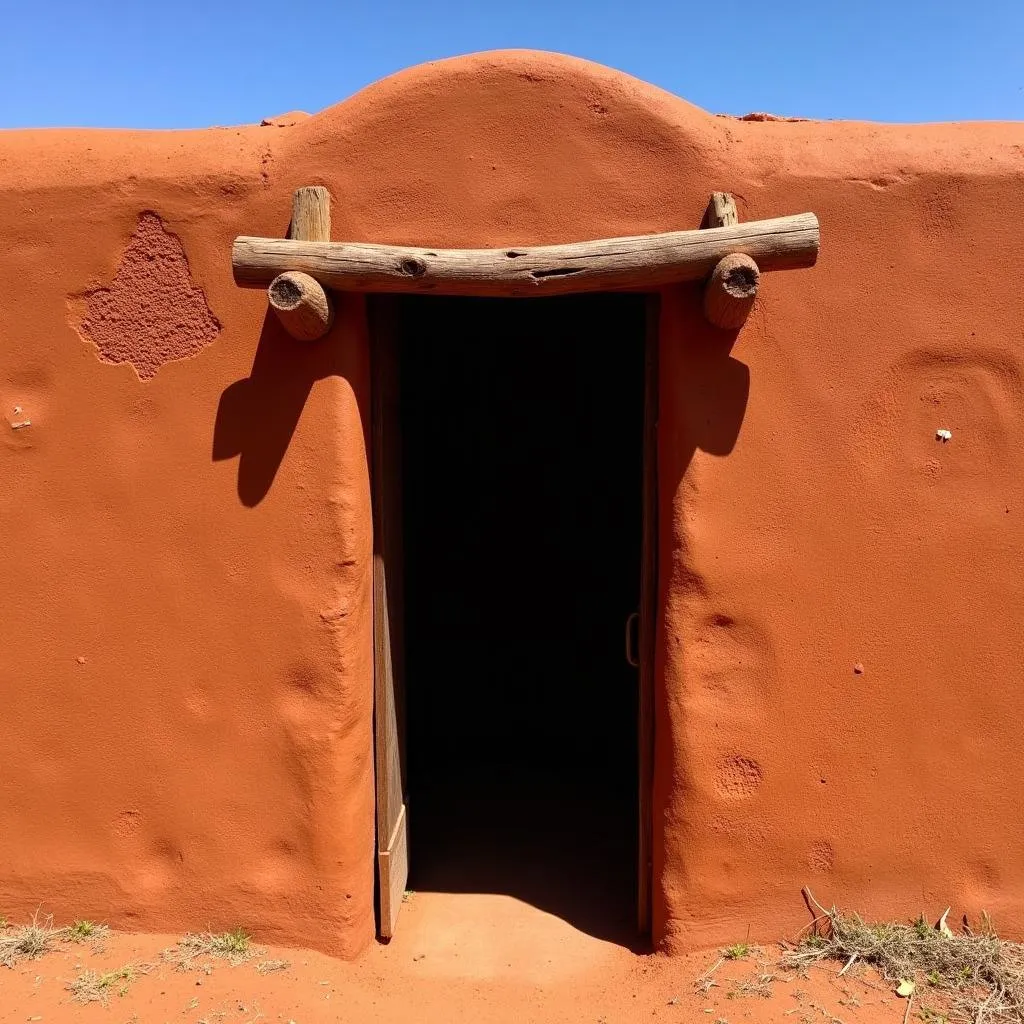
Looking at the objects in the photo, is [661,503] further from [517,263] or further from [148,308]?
[148,308]

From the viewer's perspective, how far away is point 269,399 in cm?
286

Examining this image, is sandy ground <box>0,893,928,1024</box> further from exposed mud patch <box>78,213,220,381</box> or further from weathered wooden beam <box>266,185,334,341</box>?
weathered wooden beam <box>266,185,334,341</box>

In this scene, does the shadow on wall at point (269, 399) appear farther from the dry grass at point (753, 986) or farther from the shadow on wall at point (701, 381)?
the dry grass at point (753, 986)

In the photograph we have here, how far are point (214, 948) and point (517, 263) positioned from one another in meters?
2.68

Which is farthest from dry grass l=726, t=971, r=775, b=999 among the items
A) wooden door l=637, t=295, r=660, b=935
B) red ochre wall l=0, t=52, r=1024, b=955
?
wooden door l=637, t=295, r=660, b=935

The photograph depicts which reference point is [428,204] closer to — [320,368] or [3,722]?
[320,368]

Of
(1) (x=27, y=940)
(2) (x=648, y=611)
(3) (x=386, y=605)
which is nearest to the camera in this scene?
(1) (x=27, y=940)

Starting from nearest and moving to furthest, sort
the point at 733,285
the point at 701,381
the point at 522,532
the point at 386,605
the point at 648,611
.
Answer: the point at 733,285 < the point at 701,381 < the point at 648,611 < the point at 386,605 < the point at 522,532

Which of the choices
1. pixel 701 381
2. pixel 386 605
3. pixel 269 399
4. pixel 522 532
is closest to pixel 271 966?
pixel 386 605

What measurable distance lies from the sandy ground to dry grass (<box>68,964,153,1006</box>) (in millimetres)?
16

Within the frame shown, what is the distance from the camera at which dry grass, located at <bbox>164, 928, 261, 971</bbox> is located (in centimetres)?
288

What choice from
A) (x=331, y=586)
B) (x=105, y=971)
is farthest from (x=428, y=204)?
(x=105, y=971)

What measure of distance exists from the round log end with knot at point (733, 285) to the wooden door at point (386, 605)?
4.11 ft

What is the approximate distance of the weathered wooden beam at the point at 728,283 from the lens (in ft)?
8.32
